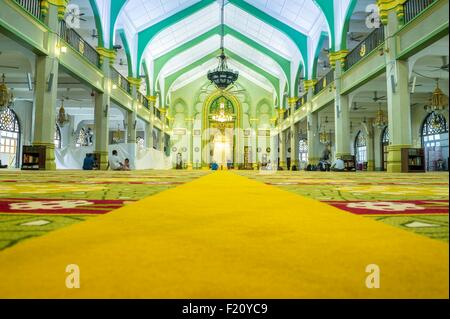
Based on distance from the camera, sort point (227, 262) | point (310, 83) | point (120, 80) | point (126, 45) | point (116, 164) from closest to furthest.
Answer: point (227, 262), point (116, 164), point (120, 80), point (126, 45), point (310, 83)

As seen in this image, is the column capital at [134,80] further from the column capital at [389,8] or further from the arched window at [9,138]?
the column capital at [389,8]

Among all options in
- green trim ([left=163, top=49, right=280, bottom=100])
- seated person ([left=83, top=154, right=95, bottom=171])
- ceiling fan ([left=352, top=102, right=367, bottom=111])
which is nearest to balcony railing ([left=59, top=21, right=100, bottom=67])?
seated person ([left=83, top=154, right=95, bottom=171])

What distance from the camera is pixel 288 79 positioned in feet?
66.9

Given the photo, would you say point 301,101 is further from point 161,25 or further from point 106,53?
point 106,53

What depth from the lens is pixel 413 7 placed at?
7.85m

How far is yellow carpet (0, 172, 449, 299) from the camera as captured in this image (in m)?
0.43

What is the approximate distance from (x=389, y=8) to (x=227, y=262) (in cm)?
987

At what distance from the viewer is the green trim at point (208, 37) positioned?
19.3m

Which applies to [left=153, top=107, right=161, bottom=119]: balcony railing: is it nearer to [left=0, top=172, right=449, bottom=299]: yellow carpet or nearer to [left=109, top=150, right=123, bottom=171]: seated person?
[left=109, top=150, right=123, bottom=171]: seated person

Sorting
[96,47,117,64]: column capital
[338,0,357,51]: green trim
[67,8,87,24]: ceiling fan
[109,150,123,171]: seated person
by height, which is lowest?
[109,150,123,171]: seated person

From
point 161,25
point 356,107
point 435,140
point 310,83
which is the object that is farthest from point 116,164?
point 435,140

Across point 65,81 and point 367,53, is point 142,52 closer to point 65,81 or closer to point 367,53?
point 65,81

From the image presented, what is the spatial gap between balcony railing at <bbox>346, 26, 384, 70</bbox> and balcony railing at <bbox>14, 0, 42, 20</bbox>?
9.14 meters
